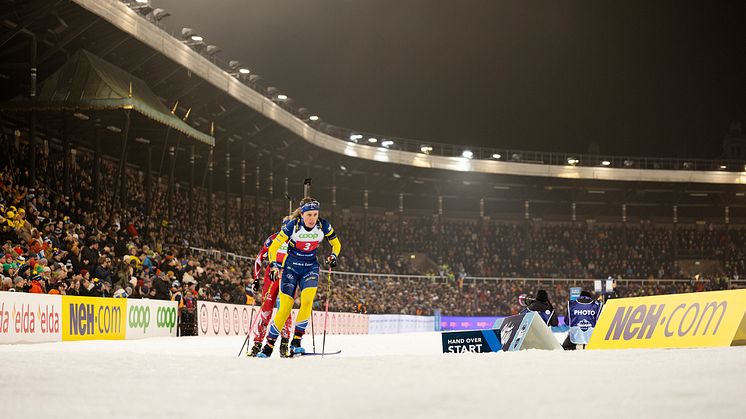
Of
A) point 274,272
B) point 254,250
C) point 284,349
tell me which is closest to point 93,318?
point 284,349

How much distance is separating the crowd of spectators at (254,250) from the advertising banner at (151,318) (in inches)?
22.1

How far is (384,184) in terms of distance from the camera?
62.1m

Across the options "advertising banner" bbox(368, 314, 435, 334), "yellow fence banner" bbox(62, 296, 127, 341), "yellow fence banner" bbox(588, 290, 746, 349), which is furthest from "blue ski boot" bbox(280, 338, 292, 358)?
"advertising banner" bbox(368, 314, 435, 334)

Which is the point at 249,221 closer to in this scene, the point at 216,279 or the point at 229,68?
the point at 229,68

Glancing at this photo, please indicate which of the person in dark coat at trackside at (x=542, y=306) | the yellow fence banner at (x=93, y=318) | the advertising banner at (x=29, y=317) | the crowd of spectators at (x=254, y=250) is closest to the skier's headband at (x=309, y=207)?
the person in dark coat at trackside at (x=542, y=306)

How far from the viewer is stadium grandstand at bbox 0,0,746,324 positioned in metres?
26.5

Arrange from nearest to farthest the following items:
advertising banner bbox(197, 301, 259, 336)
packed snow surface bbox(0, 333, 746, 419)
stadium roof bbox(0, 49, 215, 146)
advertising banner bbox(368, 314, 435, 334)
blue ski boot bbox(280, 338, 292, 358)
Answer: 1. packed snow surface bbox(0, 333, 746, 419)
2. blue ski boot bbox(280, 338, 292, 358)
3. advertising banner bbox(197, 301, 259, 336)
4. stadium roof bbox(0, 49, 215, 146)
5. advertising banner bbox(368, 314, 435, 334)

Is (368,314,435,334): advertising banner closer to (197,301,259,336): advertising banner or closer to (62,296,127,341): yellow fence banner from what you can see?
(197,301,259,336): advertising banner

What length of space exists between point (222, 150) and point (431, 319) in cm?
1462

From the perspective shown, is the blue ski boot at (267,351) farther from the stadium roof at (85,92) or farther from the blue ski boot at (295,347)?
the stadium roof at (85,92)

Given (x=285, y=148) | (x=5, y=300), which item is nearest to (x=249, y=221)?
(x=285, y=148)

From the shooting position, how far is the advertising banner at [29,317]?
56.2 feet

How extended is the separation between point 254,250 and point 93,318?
24.0 metres

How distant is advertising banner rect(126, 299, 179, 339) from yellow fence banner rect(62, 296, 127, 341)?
1.33 ft
